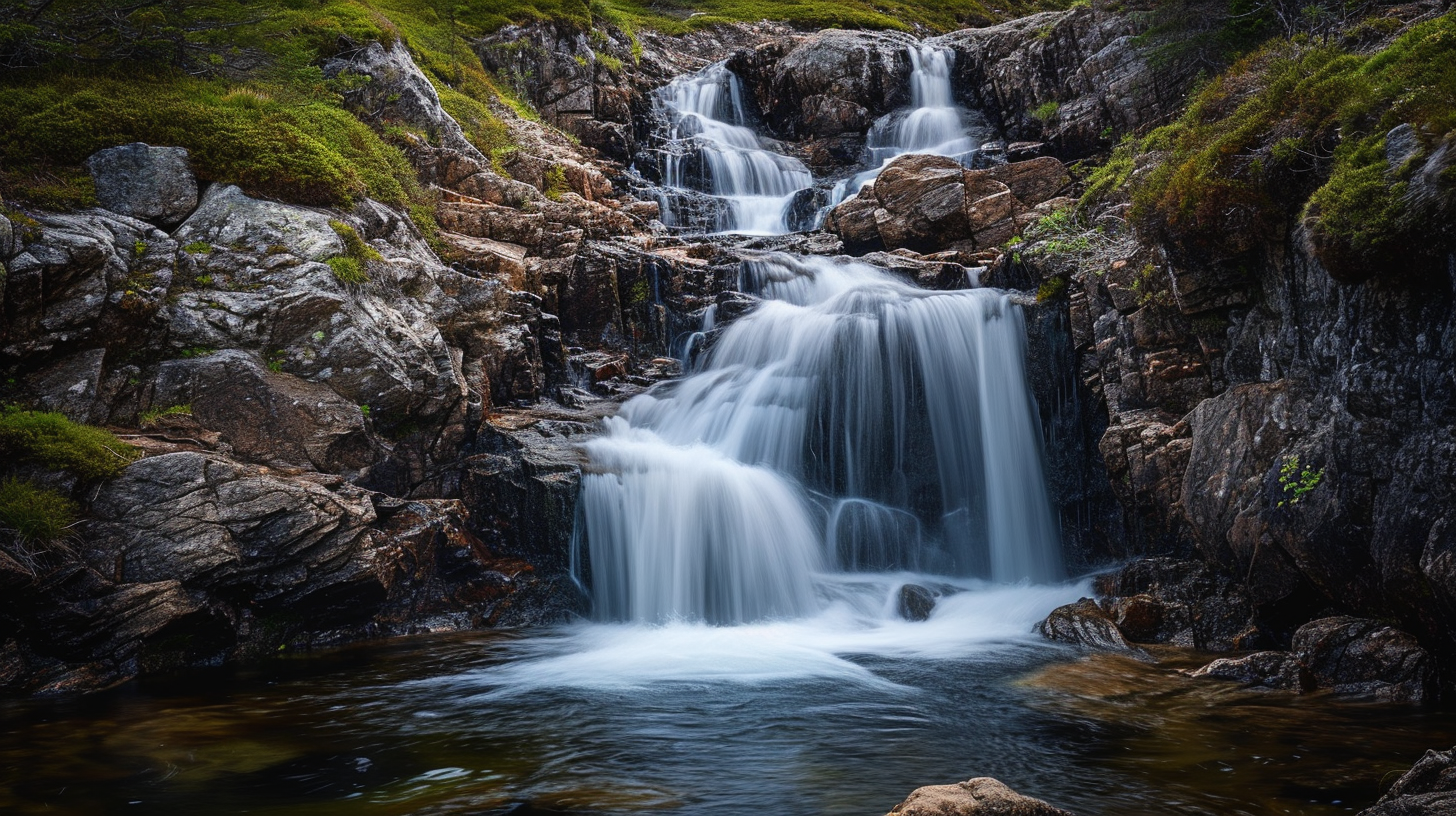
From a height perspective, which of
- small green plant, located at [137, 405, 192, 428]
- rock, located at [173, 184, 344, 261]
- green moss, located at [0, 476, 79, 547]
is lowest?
green moss, located at [0, 476, 79, 547]

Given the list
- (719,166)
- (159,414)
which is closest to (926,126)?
(719,166)

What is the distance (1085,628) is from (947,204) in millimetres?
12557

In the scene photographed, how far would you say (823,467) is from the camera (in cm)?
1439

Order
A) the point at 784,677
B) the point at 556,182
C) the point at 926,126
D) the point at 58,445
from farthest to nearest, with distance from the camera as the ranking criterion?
the point at 926,126, the point at 556,182, the point at 784,677, the point at 58,445

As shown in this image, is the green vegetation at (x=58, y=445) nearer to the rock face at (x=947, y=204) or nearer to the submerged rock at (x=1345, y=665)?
the submerged rock at (x=1345, y=665)

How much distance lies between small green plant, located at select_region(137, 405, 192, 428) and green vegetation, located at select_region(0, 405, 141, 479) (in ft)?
2.53

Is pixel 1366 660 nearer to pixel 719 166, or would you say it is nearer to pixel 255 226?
pixel 255 226

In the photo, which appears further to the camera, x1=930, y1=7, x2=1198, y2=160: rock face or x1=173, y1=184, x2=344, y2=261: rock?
x1=930, y1=7, x2=1198, y2=160: rock face

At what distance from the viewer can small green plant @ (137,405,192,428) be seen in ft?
32.0

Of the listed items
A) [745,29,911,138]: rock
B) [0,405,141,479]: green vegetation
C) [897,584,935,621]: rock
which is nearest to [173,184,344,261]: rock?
[0,405,141,479]: green vegetation

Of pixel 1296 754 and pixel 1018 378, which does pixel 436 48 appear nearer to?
pixel 1018 378

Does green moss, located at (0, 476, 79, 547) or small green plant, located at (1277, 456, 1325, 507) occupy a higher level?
green moss, located at (0, 476, 79, 547)

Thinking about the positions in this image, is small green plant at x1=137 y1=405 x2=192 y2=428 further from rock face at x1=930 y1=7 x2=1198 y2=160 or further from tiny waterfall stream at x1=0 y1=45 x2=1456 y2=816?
rock face at x1=930 y1=7 x2=1198 y2=160

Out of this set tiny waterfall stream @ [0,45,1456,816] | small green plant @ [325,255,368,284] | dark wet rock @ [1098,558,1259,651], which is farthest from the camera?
small green plant @ [325,255,368,284]
